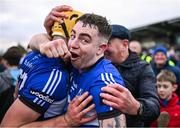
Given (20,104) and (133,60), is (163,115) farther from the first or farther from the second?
(20,104)

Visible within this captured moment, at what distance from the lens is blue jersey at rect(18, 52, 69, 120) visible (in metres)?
2.54

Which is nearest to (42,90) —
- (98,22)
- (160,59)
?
(98,22)

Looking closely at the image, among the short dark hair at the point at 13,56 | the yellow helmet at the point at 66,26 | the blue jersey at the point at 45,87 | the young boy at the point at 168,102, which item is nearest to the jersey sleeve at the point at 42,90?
the blue jersey at the point at 45,87

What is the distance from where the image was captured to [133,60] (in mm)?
3518

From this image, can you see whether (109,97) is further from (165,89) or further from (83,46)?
(165,89)

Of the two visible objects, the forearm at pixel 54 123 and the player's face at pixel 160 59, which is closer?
the forearm at pixel 54 123

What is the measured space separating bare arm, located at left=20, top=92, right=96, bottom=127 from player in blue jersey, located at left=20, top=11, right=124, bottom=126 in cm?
3

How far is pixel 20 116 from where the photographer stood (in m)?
2.53

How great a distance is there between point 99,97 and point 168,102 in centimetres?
253

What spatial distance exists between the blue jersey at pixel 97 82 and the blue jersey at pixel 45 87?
75 millimetres

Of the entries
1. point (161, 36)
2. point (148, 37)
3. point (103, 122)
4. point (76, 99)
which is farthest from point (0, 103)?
point (148, 37)

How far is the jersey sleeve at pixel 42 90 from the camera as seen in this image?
8.32ft

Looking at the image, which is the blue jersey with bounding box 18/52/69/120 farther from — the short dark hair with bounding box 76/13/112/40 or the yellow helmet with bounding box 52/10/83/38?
the short dark hair with bounding box 76/13/112/40

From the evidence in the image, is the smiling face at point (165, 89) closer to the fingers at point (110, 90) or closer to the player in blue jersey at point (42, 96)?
the player in blue jersey at point (42, 96)
